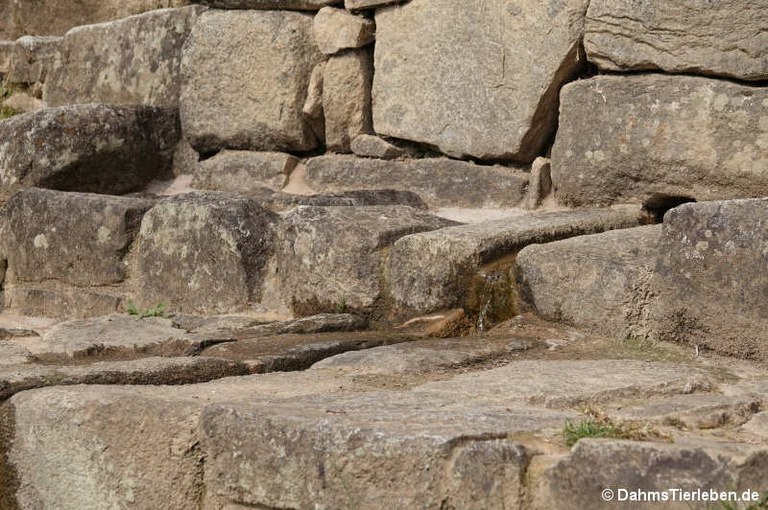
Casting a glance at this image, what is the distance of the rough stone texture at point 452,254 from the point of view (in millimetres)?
4531

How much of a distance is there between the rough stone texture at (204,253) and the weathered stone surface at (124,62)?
1578mm

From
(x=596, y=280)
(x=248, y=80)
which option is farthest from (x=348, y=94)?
(x=596, y=280)

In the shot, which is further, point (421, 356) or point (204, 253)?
point (204, 253)

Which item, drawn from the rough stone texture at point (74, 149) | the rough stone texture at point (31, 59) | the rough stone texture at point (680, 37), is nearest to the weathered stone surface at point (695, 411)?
the rough stone texture at point (680, 37)

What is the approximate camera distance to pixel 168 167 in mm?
6656

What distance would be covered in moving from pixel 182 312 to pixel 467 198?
51.3 inches

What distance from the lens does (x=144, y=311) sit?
5238mm

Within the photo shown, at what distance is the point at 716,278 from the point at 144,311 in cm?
234

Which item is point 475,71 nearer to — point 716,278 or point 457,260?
point 457,260

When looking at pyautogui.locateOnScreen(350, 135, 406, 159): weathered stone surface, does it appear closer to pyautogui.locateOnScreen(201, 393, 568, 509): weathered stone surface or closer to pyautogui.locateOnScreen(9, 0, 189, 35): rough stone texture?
pyautogui.locateOnScreen(9, 0, 189, 35): rough stone texture

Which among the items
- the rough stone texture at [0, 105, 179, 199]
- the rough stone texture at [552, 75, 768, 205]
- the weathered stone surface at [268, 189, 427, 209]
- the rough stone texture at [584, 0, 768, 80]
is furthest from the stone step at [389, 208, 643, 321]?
the rough stone texture at [0, 105, 179, 199]

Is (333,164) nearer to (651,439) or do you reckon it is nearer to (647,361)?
(647,361)

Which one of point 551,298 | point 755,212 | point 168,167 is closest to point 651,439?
point 755,212

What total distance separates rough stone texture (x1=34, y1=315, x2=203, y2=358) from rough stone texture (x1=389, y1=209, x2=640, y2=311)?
2.55 ft
